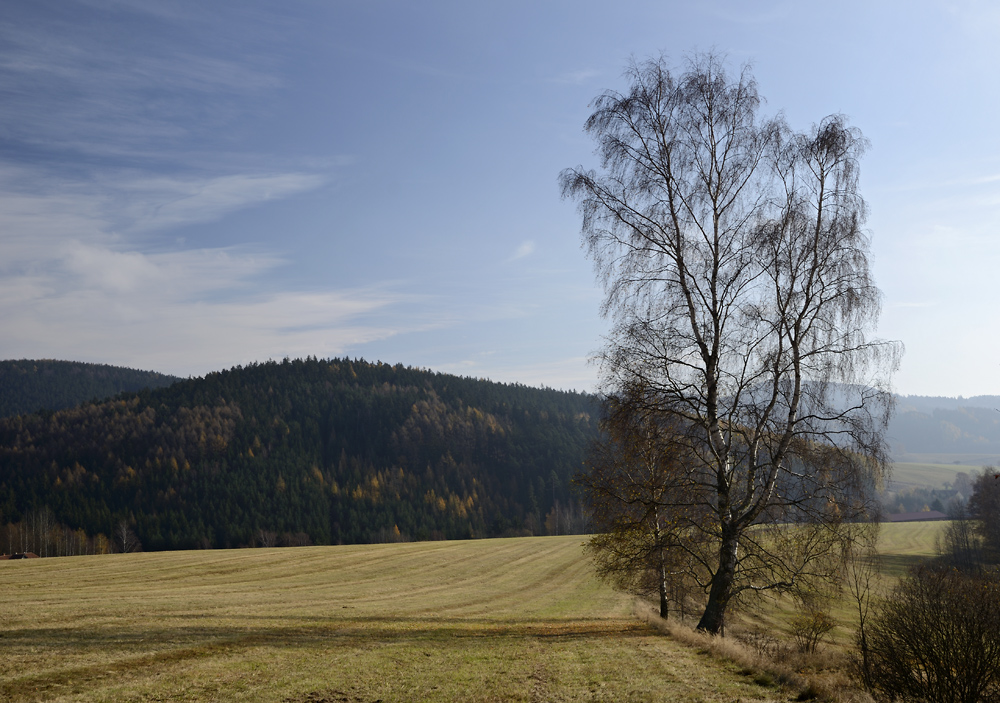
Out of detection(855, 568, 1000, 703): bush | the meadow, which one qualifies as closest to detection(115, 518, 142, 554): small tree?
the meadow

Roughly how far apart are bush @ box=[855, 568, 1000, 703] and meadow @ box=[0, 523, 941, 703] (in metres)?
1.73

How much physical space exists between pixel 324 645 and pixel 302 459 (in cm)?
13715

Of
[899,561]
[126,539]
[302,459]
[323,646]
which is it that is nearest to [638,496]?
[323,646]

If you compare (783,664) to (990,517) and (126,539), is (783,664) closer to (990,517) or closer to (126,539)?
(990,517)

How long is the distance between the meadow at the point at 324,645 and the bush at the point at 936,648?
1729mm

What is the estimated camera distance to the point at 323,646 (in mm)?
13891

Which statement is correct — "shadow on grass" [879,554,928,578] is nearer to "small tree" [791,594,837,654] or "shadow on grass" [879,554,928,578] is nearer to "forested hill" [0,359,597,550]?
"small tree" [791,594,837,654]

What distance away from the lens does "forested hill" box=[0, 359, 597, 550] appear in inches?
4631

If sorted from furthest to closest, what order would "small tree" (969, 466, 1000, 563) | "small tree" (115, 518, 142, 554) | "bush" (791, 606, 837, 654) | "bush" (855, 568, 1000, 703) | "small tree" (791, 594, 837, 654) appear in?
1. "small tree" (115, 518, 142, 554)
2. "small tree" (969, 466, 1000, 563)
3. "bush" (791, 606, 837, 654)
4. "small tree" (791, 594, 837, 654)
5. "bush" (855, 568, 1000, 703)

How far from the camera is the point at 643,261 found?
1563 centimetres

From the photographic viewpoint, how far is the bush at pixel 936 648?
725 centimetres

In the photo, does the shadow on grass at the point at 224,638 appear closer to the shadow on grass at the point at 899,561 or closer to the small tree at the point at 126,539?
the shadow on grass at the point at 899,561

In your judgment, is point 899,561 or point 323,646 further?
point 899,561

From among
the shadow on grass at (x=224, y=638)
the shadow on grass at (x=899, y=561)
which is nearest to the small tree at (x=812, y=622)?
the shadow on grass at (x=224, y=638)
